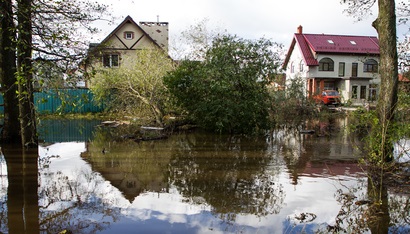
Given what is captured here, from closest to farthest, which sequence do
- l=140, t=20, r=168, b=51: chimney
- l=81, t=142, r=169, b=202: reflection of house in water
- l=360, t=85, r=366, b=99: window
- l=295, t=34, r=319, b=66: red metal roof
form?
l=81, t=142, r=169, b=202: reflection of house in water
l=140, t=20, r=168, b=51: chimney
l=295, t=34, r=319, b=66: red metal roof
l=360, t=85, r=366, b=99: window

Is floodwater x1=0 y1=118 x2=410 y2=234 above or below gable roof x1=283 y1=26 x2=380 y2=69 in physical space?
below

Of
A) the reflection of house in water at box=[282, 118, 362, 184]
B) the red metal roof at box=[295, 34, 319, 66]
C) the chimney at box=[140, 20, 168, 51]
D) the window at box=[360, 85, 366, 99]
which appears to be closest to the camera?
the reflection of house in water at box=[282, 118, 362, 184]

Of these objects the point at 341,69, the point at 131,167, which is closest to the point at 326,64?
the point at 341,69

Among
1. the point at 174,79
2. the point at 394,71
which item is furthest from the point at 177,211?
the point at 174,79

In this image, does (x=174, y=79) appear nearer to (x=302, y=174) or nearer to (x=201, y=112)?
(x=201, y=112)

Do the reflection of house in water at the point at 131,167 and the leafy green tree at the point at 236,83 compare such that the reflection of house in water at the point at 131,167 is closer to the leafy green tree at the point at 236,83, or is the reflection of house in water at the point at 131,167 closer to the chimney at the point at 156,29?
the leafy green tree at the point at 236,83

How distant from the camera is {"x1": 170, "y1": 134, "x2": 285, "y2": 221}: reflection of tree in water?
6.70 m

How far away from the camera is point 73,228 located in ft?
17.9

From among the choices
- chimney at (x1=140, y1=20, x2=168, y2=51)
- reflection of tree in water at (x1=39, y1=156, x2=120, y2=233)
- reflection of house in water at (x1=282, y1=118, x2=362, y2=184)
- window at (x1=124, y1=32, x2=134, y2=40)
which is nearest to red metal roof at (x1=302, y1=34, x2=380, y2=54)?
chimney at (x1=140, y1=20, x2=168, y2=51)

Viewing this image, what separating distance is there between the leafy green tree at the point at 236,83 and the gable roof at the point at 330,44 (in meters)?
26.2

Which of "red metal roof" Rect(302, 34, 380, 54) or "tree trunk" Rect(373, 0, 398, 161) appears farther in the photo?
"red metal roof" Rect(302, 34, 380, 54)

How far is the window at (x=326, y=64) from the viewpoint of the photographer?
40.9 m

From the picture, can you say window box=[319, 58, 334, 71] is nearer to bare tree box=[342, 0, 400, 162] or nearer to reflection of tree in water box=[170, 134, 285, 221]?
reflection of tree in water box=[170, 134, 285, 221]

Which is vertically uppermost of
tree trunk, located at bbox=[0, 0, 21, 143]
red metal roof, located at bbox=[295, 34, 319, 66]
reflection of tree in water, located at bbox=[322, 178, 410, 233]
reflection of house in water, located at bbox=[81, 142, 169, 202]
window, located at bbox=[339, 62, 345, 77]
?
red metal roof, located at bbox=[295, 34, 319, 66]
